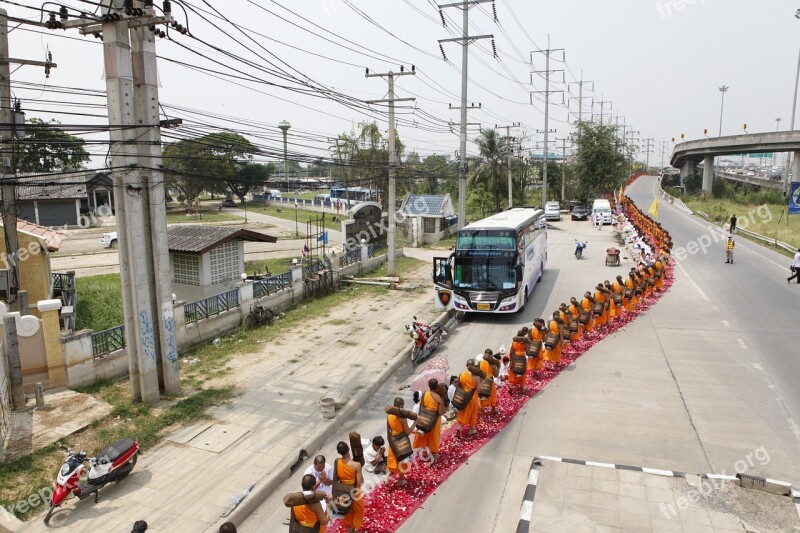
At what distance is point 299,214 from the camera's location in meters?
57.6

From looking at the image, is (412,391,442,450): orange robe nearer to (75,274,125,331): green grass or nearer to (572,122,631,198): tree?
(75,274,125,331): green grass

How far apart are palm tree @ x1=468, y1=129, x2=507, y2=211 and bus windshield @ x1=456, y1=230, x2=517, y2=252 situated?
3445 centimetres

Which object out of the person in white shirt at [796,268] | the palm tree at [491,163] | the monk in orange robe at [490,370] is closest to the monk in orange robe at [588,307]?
the monk in orange robe at [490,370]

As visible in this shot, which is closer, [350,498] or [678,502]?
[350,498]

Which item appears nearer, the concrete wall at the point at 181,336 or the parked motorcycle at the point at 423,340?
the concrete wall at the point at 181,336

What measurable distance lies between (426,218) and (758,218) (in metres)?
26.5

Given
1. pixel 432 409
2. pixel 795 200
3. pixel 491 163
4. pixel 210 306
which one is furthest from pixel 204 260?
pixel 491 163

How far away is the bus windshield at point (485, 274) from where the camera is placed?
16578 millimetres

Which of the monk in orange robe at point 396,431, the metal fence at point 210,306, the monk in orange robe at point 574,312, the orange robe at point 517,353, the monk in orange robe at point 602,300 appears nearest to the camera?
the monk in orange robe at point 396,431

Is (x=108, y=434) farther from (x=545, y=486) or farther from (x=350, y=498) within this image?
(x=545, y=486)

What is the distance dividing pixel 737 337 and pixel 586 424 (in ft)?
24.5

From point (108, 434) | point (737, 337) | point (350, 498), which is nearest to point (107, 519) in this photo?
point (108, 434)

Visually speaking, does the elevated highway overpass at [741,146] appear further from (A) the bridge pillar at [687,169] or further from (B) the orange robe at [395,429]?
(B) the orange robe at [395,429]

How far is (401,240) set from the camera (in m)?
36.6
